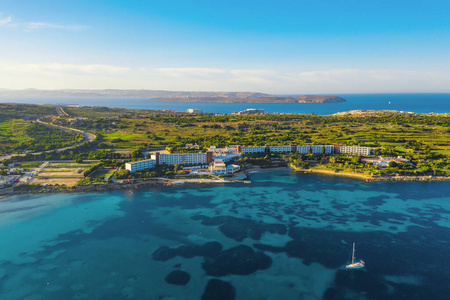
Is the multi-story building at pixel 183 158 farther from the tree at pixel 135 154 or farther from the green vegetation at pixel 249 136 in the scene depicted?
the tree at pixel 135 154

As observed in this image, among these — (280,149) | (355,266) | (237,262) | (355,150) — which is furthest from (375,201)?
(280,149)

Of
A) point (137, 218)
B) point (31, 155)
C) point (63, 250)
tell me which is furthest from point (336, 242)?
point (31, 155)

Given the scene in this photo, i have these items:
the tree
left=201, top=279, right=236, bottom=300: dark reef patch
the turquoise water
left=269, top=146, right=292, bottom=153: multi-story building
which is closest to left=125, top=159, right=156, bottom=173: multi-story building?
the tree

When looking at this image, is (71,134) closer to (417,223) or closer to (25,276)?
(25,276)

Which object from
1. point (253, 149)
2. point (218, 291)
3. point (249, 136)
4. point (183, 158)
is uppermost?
point (249, 136)

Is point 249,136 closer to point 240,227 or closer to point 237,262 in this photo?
point 240,227

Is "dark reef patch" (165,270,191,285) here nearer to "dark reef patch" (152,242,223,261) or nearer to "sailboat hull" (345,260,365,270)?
"dark reef patch" (152,242,223,261)

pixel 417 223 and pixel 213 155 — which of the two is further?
pixel 213 155
